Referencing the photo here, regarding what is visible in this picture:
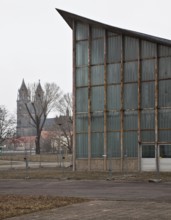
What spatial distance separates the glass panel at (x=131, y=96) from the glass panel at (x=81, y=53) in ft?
15.4

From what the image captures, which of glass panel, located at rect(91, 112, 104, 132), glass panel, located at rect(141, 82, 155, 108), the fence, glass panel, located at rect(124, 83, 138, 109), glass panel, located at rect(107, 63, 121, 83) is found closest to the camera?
glass panel, located at rect(141, 82, 155, 108)

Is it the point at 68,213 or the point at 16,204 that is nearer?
the point at 68,213

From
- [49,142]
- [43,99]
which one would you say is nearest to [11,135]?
[43,99]

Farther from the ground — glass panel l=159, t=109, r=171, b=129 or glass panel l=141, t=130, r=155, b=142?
glass panel l=159, t=109, r=171, b=129

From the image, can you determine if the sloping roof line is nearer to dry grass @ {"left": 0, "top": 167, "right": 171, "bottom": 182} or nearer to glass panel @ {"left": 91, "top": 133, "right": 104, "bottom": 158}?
glass panel @ {"left": 91, "top": 133, "right": 104, "bottom": 158}

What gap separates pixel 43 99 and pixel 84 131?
59.6 m

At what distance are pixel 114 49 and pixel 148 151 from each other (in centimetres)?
899

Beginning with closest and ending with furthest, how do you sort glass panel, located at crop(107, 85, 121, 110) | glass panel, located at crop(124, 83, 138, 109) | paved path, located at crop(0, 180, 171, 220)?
paved path, located at crop(0, 180, 171, 220)
glass panel, located at crop(124, 83, 138, 109)
glass panel, located at crop(107, 85, 121, 110)

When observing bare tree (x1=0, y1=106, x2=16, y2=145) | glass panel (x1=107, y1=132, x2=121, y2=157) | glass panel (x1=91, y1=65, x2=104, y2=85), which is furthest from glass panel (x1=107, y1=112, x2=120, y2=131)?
bare tree (x1=0, y1=106, x2=16, y2=145)

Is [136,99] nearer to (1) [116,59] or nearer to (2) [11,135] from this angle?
(1) [116,59]

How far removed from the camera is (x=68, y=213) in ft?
45.1

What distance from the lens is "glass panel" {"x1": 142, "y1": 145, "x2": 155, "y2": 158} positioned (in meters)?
35.6

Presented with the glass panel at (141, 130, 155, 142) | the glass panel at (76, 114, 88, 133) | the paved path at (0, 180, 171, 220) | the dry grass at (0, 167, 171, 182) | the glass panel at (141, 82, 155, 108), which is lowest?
the paved path at (0, 180, 171, 220)

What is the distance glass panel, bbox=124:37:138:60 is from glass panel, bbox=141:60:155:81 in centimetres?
100
